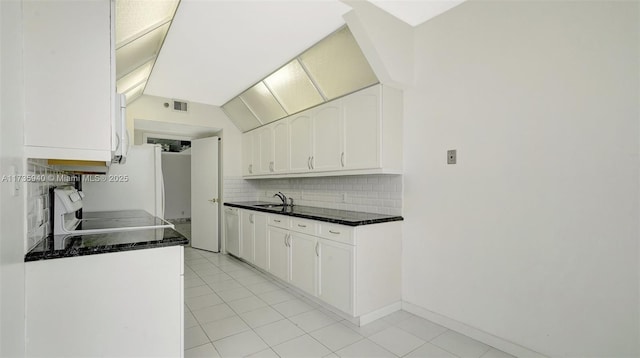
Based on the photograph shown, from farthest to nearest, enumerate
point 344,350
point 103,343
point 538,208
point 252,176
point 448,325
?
point 252,176, point 448,325, point 344,350, point 538,208, point 103,343

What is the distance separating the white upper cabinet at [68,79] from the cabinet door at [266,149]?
9.10 feet

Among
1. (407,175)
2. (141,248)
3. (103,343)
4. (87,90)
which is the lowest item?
(103,343)

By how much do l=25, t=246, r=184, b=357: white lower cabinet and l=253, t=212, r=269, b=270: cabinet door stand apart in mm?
2057

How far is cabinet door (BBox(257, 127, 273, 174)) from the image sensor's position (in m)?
4.32

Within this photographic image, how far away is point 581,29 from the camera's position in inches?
70.2

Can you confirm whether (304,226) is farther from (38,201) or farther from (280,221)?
(38,201)

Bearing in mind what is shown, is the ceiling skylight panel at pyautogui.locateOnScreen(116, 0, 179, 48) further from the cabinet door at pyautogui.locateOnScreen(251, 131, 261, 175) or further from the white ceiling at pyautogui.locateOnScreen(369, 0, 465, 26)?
the cabinet door at pyautogui.locateOnScreen(251, 131, 261, 175)

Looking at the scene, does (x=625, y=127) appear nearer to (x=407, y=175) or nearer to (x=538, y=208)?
(x=538, y=208)

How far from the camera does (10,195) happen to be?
114cm

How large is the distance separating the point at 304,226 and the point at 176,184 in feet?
18.4

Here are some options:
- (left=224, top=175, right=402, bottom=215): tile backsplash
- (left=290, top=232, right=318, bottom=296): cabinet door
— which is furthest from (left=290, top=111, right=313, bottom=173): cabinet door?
(left=290, top=232, right=318, bottom=296): cabinet door

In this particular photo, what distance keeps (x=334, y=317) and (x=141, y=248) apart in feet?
5.80

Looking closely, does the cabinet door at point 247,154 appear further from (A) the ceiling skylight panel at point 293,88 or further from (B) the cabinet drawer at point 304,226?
(B) the cabinet drawer at point 304,226

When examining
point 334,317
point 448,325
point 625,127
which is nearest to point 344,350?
point 334,317
